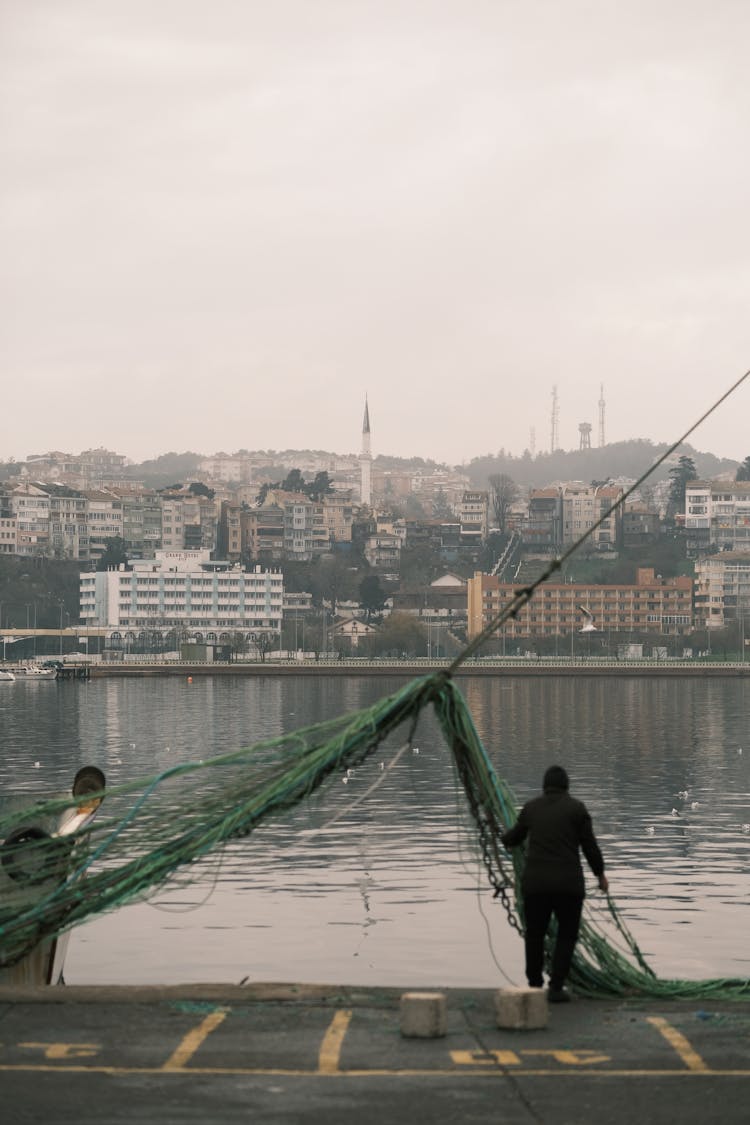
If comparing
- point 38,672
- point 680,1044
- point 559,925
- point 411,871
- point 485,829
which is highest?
point 485,829

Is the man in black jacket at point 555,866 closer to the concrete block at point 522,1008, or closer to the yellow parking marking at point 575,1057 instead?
the concrete block at point 522,1008

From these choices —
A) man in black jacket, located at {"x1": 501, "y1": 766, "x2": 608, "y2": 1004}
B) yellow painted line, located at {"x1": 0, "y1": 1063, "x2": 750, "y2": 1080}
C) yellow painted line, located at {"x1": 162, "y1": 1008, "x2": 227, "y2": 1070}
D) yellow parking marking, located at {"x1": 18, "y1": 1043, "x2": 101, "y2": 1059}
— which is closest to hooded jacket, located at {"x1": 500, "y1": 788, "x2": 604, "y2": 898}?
man in black jacket, located at {"x1": 501, "y1": 766, "x2": 608, "y2": 1004}

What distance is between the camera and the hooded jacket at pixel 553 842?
10898 mm

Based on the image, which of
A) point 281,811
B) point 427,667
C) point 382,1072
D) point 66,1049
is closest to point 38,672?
point 427,667

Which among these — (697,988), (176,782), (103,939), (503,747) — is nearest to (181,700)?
(503,747)

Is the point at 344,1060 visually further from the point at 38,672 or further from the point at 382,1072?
the point at 38,672

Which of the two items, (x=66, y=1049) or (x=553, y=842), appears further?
(x=553, y=842)

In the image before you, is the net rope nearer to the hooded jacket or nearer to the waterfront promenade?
the hooded jacket

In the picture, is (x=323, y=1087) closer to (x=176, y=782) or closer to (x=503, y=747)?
(x=176, y=782)

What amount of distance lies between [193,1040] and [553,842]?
257 cm

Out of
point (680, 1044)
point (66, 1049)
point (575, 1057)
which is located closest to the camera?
point (575, 1057)

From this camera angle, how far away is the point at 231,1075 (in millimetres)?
9008

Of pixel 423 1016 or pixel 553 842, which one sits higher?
pixel 553 842

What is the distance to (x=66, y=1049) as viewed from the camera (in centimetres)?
952
